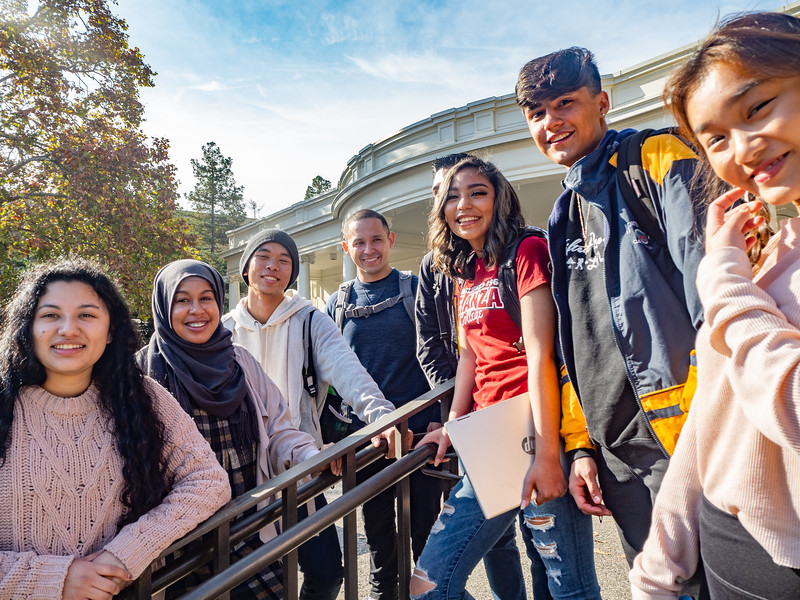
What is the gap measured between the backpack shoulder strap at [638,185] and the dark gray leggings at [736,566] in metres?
0.74

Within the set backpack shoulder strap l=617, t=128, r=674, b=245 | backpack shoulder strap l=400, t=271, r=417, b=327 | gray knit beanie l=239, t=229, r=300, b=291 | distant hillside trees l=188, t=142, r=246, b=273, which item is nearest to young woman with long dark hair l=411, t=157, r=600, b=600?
backpack shoulder strap l=617, t=128, r=674, b=245

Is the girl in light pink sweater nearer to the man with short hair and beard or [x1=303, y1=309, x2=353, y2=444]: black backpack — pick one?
the man with short hair and beard

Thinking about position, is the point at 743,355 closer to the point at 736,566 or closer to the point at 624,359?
the point at 736,566

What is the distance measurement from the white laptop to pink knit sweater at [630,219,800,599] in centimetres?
72

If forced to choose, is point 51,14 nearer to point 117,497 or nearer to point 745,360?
point 117,497

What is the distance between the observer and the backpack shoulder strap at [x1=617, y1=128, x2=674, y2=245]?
1475 millimetres

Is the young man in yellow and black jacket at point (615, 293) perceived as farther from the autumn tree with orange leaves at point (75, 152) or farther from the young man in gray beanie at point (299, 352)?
the autumn tree with orange leaves at point (75, 152)

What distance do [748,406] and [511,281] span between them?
1.19 metres

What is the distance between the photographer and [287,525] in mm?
1724

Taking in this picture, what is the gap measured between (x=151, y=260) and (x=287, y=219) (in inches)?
384

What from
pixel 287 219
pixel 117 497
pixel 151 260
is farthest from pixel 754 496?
pixel 287 219

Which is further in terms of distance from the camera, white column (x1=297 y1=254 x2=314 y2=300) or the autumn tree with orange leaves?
white column (x1=297 y1=254 x2=314 y2=300)

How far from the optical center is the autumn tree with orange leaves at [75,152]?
1000cm

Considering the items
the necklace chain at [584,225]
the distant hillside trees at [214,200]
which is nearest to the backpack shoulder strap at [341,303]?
the necklace chain at [584,225]
